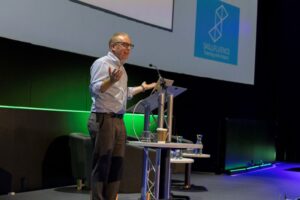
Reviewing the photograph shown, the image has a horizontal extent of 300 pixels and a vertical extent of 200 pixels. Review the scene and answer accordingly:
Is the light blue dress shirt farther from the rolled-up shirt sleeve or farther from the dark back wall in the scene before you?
the dark back wall

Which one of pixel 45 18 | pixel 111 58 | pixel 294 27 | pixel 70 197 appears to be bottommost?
pixel 70 197

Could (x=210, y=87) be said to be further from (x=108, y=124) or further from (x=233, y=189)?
(x=108, y=124)

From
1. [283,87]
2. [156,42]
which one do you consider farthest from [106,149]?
[283,87]

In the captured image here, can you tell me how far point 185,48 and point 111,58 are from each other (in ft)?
10.8

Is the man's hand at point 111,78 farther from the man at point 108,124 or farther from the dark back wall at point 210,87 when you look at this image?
the dark back wall at point 210,87

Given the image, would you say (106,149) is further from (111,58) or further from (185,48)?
(185,48)

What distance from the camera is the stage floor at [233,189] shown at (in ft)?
15.6

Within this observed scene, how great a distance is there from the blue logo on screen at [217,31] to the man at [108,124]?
11.6 feet

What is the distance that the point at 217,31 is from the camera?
700cm

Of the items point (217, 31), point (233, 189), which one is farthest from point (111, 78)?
point (217, 31)

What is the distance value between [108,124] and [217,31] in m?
4.13

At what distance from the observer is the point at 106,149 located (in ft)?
10.5

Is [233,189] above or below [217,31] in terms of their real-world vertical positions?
below

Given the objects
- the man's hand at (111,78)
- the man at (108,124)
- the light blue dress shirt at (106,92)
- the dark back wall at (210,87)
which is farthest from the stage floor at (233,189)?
the man's hand at (111,78)
